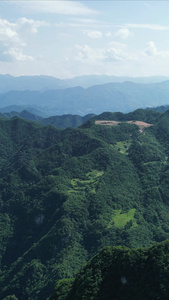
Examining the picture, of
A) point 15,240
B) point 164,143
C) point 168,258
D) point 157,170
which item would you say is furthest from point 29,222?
point 164,143

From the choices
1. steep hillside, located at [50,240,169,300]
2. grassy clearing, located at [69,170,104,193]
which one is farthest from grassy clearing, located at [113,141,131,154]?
steep hillside, located at [50,240,169,300]

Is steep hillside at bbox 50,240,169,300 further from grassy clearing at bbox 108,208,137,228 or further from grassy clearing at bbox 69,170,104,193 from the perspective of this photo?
grassy clearing at bbox 69,170,104,193

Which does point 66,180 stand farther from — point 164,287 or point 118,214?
point 164,287

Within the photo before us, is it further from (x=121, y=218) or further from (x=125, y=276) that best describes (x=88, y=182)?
(x=125, y=276)

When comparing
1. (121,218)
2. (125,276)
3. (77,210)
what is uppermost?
(125,276)

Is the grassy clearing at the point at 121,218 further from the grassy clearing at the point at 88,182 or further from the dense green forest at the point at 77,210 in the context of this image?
the grassy clearing at the point at 88,182

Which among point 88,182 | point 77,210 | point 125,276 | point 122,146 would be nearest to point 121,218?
point 77,210
